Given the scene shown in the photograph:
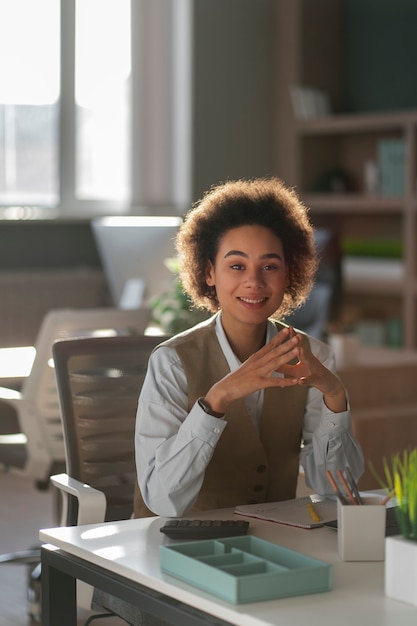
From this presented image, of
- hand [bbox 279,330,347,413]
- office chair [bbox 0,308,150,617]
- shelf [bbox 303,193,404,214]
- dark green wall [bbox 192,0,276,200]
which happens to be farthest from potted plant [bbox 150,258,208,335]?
dark green wall [bbox 192,0,276,200]

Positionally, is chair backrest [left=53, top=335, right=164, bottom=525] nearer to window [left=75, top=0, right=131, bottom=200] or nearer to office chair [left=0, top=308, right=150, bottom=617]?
office chair [left=0, top=308, right=150, bottom=617]

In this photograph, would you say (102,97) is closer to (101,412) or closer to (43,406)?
(43,406)


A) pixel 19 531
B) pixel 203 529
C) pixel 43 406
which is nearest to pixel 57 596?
pixel 203 529

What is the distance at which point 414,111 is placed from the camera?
645 centimetres

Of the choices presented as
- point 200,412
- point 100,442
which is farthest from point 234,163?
point 200,412

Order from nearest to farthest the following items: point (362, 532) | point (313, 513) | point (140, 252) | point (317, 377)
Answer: point (362, 532)
point (313, 513)
point (317, 377)
point (140, 252)

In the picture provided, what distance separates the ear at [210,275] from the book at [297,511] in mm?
493

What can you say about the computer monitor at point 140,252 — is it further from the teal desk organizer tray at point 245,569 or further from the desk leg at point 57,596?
the teal desk organizer tray at point 245,569

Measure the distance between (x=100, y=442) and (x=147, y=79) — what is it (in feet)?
15.3

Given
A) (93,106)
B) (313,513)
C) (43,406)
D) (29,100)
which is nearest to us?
(313,513)

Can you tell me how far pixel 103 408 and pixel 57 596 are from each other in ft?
2.65

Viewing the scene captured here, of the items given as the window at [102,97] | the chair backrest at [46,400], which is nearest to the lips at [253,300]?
the chair backrest at [46,400]

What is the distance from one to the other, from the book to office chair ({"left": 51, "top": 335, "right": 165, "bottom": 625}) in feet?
1.74

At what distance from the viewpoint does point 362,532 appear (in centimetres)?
164
